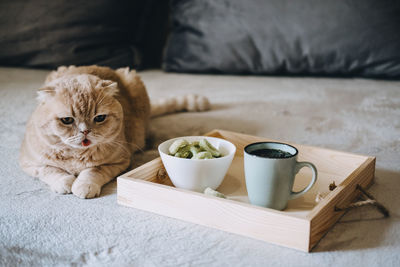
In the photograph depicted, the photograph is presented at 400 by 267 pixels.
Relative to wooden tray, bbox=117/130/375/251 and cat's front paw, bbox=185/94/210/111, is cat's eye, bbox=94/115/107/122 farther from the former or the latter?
cat's front paw, bbox=185/94/210/111

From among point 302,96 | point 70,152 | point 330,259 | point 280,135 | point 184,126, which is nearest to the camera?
point 330,259

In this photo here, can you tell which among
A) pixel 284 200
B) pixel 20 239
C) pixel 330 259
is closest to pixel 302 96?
pixel 284 200

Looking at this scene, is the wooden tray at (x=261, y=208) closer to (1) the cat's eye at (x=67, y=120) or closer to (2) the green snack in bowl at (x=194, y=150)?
(2) the green snack in bowl at (x=194, y=150)

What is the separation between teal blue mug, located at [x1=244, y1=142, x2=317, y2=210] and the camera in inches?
41.3

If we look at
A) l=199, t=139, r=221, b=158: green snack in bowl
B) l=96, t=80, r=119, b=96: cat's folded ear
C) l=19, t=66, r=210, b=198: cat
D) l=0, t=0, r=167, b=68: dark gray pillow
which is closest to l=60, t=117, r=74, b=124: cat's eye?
l=19, t=66, r=210, b=198: cat

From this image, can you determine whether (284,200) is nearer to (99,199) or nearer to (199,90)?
(99,199)

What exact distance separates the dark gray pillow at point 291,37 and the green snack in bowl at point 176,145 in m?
1.48

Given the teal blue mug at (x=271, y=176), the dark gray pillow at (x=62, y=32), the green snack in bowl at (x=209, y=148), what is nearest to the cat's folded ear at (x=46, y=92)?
the green snack in bowl at (x=209, y=148)

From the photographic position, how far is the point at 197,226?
1.05m

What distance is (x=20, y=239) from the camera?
39.1 inches

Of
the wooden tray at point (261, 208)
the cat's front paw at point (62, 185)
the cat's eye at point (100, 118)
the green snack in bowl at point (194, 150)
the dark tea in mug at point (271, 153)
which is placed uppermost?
the dark tea in mug at point (271, 153)

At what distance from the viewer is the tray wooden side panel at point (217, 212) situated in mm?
943

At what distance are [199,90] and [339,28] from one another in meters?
0.87

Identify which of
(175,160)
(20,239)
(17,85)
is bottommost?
(17,85)
